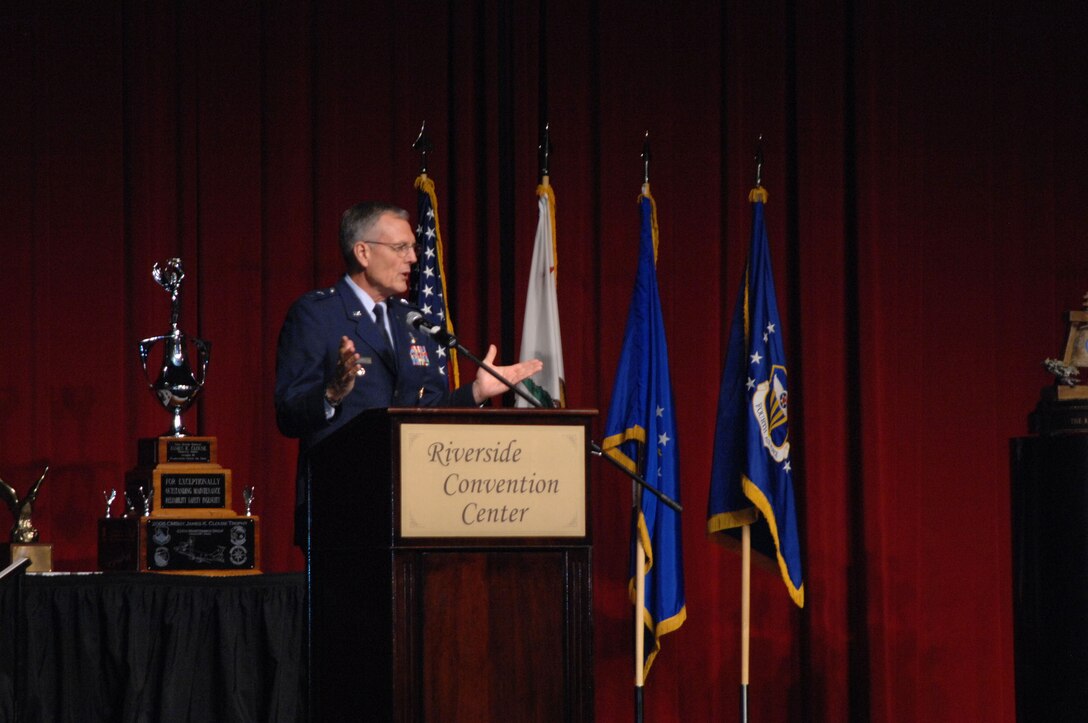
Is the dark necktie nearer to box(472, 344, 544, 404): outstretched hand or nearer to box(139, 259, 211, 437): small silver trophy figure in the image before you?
box(472, 344, 544, 404): outstretched hand

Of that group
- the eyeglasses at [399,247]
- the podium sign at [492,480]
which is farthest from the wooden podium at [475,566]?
the eyeglasses at [399,247]

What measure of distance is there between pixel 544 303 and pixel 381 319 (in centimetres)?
140

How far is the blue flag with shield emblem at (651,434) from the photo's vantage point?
15.8ft

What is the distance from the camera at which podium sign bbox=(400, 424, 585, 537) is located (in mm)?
A: 2592

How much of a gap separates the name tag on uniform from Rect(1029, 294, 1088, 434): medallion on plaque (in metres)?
1.72

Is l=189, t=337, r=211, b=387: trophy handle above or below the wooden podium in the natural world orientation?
above

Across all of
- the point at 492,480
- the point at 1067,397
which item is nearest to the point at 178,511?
the point at 492,480

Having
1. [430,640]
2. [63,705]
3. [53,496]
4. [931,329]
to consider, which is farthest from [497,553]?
[931,329]

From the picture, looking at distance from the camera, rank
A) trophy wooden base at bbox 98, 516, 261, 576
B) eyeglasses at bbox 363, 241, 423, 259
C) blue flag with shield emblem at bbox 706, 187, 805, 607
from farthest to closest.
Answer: blue flag with shield emblem at bbox 706, 187, 805, 607 < trophy wooden base at bbox 98, 516, 261, 576 < eyeglasses at bbox 363, 241, 423, 259

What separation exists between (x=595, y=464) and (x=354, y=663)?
108 inches

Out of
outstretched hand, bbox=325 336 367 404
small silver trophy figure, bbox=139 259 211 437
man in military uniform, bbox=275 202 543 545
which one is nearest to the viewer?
outstretched hand, bbox=325 336 367 404

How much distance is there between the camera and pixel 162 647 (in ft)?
12.2

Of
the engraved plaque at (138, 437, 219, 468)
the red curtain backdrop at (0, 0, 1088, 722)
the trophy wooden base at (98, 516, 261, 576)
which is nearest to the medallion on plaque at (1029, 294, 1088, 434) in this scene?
the red curtain backdrop at (0, 0, 1088, 722)

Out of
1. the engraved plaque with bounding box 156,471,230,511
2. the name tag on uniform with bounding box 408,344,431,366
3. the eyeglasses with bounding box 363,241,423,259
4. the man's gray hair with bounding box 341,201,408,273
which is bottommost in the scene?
the engraved plaque with bounding box 156,471,230,511
